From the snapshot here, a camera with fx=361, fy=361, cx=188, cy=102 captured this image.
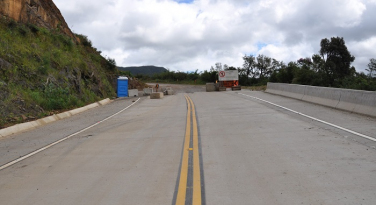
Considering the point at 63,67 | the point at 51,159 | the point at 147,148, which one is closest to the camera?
the point at 51,159

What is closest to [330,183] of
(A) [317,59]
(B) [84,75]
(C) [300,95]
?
(C) [300,95]

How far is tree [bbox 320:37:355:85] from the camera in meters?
51.4

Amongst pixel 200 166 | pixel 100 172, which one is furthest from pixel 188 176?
pixel 100 172

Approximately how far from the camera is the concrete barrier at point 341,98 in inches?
581

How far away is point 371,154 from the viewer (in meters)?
7.89

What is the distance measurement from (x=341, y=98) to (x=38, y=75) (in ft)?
54.7

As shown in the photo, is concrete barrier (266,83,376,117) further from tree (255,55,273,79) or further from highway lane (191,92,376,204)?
tree (255,55,273,79)

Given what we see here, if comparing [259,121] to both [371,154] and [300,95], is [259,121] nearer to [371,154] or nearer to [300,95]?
[371,154]

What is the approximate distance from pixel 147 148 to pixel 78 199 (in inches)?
151

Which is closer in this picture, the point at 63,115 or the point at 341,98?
the point at 341,98

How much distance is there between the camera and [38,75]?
21.2 m

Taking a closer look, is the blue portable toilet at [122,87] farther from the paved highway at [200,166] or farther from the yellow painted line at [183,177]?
the yellow painted line at [183,177]

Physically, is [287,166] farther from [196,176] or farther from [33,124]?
[33,124]

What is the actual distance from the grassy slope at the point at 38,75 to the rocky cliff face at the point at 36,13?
3.70 feet
